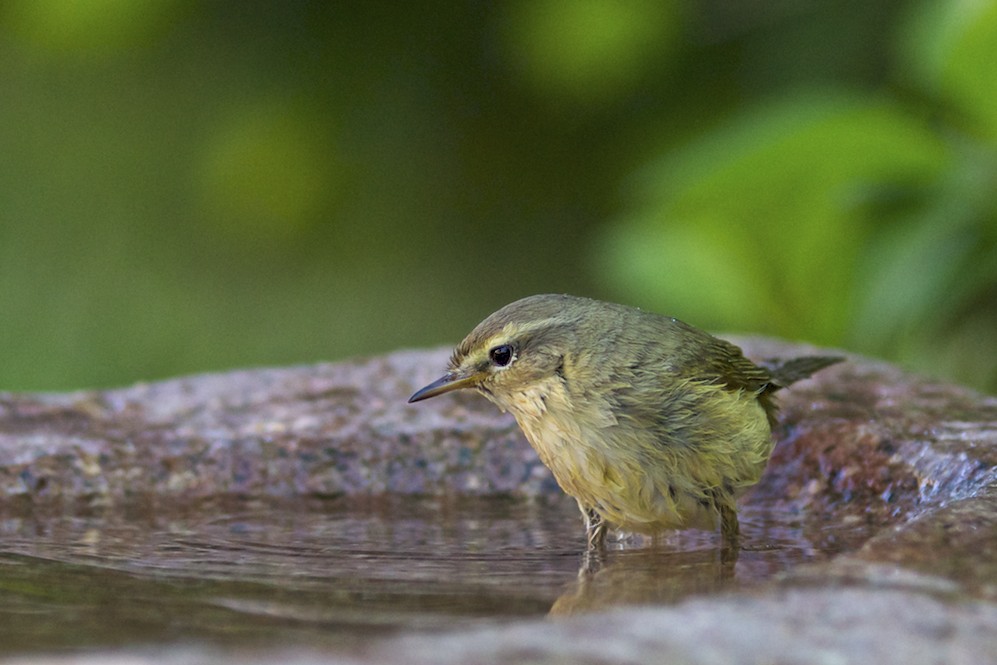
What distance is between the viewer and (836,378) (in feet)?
12.8

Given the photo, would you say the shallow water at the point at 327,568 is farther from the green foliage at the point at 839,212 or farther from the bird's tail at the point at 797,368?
the green foliage at the point at 839,212

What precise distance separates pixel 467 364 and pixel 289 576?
855mm

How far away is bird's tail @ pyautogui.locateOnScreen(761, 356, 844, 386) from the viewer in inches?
140

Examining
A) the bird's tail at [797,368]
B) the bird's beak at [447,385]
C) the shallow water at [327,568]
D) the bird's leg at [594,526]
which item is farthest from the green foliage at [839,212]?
the bird's leg at [594,526]

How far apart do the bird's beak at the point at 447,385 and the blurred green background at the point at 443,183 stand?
193 centimetres

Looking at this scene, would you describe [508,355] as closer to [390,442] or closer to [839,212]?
[390,442]

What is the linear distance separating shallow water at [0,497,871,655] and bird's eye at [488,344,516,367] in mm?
417

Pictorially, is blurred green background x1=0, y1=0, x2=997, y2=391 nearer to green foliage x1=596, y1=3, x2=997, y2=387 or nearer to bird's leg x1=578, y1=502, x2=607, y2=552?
green foliage x1=596, y1=3, x2=997, y2=387

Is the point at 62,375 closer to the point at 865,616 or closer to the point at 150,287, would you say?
the point at 150,287

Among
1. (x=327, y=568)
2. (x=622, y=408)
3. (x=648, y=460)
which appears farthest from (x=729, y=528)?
(x=327, y=568)

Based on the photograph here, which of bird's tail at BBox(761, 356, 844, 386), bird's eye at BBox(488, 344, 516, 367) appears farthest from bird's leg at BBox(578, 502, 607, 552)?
bird's tail at BBox(761, 356, 844, 386)

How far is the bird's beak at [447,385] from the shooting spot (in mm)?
3178

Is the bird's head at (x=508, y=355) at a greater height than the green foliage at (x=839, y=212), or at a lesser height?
lesser

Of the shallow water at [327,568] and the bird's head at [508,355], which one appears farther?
the bird's head at [508,355]
